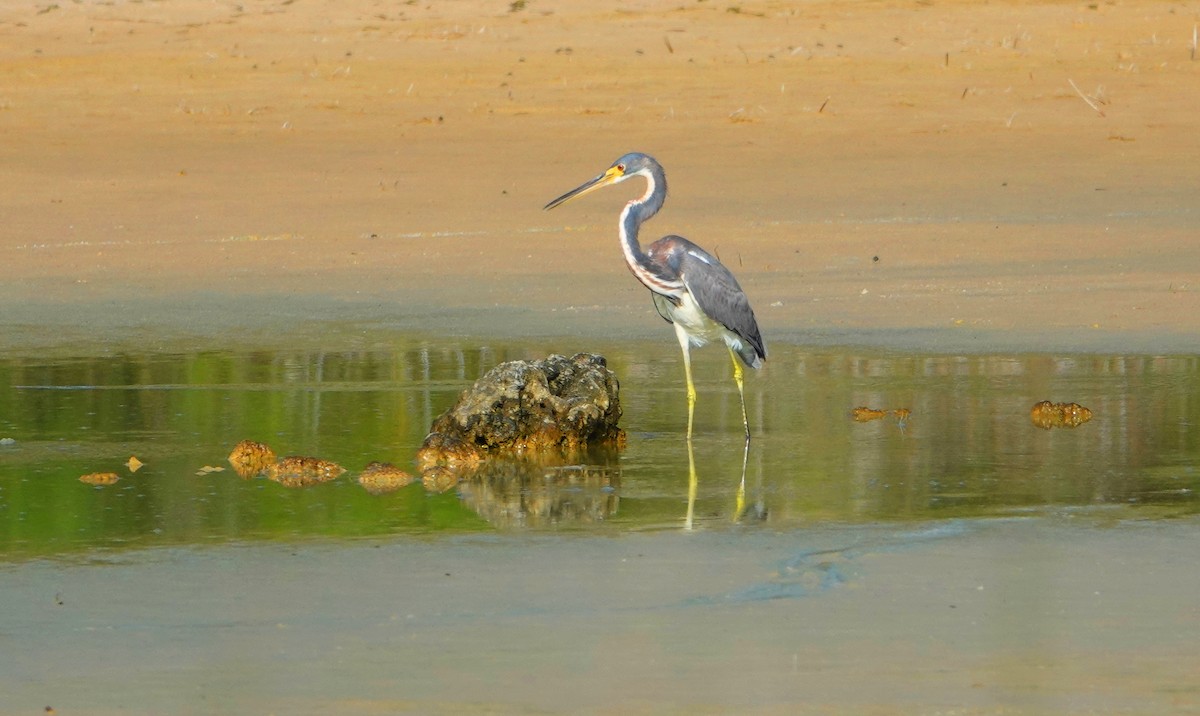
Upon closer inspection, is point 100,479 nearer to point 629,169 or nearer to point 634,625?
point 634,625

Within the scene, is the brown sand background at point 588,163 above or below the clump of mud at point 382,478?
above

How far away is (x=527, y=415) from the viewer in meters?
8.52

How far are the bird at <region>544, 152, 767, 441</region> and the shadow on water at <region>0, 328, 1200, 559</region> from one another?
32cm

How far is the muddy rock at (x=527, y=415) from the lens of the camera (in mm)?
8383

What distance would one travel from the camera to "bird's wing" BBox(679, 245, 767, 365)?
9.23 metres

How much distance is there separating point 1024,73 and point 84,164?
10.5 m

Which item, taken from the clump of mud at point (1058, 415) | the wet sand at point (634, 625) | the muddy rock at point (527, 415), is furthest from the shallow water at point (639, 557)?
the muddy rock at point (527, 415)

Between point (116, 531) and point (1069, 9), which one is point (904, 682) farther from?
point (1069, 9)

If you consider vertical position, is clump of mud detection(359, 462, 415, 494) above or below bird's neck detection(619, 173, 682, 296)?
below

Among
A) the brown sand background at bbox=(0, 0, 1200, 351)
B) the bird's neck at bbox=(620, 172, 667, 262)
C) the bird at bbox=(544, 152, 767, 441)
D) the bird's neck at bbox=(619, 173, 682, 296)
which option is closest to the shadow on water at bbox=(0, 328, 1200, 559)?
the bird at bbox=(544, 152, 767, 441)

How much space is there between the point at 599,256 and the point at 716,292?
5.36 meters

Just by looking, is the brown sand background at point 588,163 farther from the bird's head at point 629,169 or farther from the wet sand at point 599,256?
the bird's head at point 629,169

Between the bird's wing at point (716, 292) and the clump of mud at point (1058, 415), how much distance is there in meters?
1.36

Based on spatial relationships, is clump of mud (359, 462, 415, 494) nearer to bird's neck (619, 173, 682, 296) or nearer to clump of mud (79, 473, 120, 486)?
clump of mud (79, 473, 120, 486)
